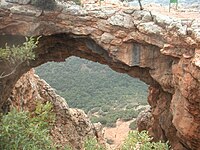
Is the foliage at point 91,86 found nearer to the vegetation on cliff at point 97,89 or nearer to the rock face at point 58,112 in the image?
the vegetation on cliff at point 97,89

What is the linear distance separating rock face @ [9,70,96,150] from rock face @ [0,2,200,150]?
3304mm

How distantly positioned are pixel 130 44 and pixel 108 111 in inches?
925

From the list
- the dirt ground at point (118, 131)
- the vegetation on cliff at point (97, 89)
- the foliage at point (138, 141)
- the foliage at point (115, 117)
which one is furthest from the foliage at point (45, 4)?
the foliage at point (115, 117)

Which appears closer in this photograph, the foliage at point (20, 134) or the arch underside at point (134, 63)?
the foliage at point (20, 134)

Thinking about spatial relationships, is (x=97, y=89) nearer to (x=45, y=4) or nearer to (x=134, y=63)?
(x=134, y=63)

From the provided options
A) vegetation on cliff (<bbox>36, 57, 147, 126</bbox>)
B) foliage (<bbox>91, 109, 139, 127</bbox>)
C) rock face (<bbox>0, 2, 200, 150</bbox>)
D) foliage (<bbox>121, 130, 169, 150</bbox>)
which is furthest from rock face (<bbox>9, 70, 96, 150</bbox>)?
vegetation on cliff (<bbox>36, 57, 147, 126</bbox>)

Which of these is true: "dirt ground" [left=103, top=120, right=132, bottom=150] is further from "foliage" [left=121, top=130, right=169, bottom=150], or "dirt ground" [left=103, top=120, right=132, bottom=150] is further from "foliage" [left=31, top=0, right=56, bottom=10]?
"foliage" [left=121, top=130, right=169, bottom=150]

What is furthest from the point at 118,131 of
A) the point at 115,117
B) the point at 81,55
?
the point at 81,55

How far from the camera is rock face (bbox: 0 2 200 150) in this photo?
10164 millimetres

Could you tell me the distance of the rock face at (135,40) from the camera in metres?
10.2

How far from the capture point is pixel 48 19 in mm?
12125

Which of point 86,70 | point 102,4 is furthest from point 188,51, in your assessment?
point 86,70

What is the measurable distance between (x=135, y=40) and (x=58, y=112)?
786cm

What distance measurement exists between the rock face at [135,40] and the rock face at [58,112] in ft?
10.8
